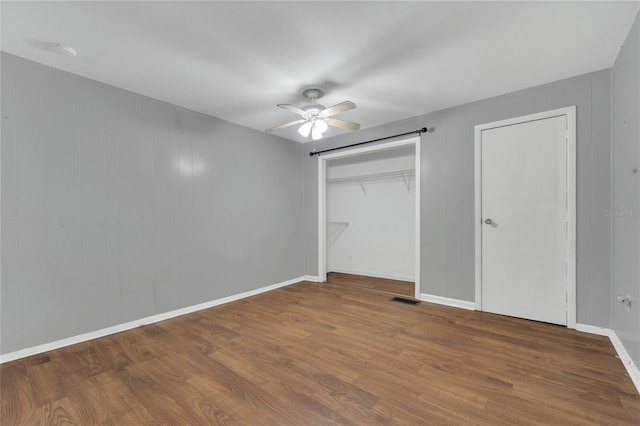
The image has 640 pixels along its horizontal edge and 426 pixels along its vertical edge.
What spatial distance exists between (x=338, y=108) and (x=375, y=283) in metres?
3.29

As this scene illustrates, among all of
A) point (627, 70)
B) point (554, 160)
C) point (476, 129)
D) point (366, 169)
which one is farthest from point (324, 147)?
point (627, 70)

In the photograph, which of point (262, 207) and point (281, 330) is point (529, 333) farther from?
point (262, 207)

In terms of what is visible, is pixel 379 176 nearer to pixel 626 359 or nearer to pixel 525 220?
pixel 525 220

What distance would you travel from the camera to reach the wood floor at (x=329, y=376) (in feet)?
5.29

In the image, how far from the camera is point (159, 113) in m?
3.20

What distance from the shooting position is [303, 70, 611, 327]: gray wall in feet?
8.63

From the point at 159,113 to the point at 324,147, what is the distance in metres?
2.62

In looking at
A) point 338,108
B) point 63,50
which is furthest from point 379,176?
point 63,50

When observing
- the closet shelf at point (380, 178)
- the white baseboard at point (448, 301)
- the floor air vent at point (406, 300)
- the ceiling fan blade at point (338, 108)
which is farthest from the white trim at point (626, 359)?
the closet shelf at point (380, 178)

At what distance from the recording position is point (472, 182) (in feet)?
11.1

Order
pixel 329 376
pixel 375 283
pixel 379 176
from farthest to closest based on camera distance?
pixel 379 176, pixel 375 283, pixel 329 376

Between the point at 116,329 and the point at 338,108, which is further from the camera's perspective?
the point at 116,329

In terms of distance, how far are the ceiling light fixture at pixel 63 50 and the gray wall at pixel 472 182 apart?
3.44 meters

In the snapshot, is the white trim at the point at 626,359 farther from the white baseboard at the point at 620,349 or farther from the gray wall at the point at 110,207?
the gray wall at the point at 110,207
